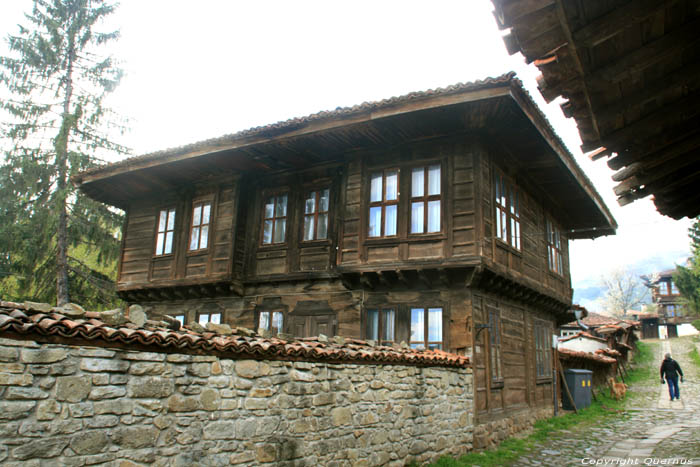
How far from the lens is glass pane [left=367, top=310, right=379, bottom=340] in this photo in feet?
35.7

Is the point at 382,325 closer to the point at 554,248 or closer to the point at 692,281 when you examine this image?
the point at 554,248

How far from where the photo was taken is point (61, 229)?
58.8 ft

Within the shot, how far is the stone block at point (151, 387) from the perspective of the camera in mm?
4430

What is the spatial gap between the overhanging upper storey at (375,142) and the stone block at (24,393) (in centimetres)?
742

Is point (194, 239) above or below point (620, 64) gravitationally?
above

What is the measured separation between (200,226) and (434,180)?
20.3ft

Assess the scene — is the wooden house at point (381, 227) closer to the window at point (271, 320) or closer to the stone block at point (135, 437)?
the window at point (271, 320)

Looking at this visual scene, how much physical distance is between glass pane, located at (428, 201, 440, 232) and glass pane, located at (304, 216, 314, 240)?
2882mm

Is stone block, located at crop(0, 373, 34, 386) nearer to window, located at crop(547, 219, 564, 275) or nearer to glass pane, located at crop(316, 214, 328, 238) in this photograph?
glass pane, located at crop(316, 214, 328, 238)

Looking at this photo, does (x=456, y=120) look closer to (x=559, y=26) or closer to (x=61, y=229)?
(x=559, y=26)

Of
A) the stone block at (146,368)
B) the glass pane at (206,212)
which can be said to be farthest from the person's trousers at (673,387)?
the stone block at (146,368)

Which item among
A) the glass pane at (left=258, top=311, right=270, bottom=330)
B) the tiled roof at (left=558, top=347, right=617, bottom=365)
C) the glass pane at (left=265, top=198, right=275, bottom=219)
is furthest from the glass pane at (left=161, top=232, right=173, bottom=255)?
the tiled roof at (left=558, top=347, right=617, bottom=365)

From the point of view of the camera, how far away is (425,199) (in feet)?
34.8

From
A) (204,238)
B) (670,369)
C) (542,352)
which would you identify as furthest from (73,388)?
(670,369)
